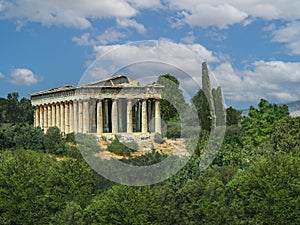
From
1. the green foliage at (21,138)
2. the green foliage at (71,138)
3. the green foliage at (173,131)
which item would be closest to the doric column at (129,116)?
Result: the green foliage at (173,131)

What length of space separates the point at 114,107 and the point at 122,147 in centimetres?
796

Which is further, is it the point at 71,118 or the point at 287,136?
the point at 71,118

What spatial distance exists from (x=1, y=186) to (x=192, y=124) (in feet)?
59.7

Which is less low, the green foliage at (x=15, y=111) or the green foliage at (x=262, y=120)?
the green foliage at (x=15, y=111)

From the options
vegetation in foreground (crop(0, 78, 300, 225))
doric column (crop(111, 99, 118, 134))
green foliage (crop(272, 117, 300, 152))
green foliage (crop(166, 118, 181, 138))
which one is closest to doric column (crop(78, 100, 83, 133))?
doric column (crop(111, 99, 118, 134))

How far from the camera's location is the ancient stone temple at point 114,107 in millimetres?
56344

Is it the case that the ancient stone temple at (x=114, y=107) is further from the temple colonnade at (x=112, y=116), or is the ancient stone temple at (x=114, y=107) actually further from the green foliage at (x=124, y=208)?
the green foliage at (x=124, y=208)

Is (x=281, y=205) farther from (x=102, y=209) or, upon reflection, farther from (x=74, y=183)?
(x=74, y=183)

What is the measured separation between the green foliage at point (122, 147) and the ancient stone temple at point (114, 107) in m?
3.52

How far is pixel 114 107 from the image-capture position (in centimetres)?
5688

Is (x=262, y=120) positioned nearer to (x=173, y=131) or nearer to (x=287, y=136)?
(x=173, y=131)

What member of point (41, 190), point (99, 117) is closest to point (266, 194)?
point (41, 190)

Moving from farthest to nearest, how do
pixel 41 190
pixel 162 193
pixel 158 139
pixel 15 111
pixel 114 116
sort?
pixel 15 111 < pixel 114 116 < pixel 158 139 < pixel 41 190 < pixel 162 193

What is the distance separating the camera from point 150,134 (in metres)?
55.3
